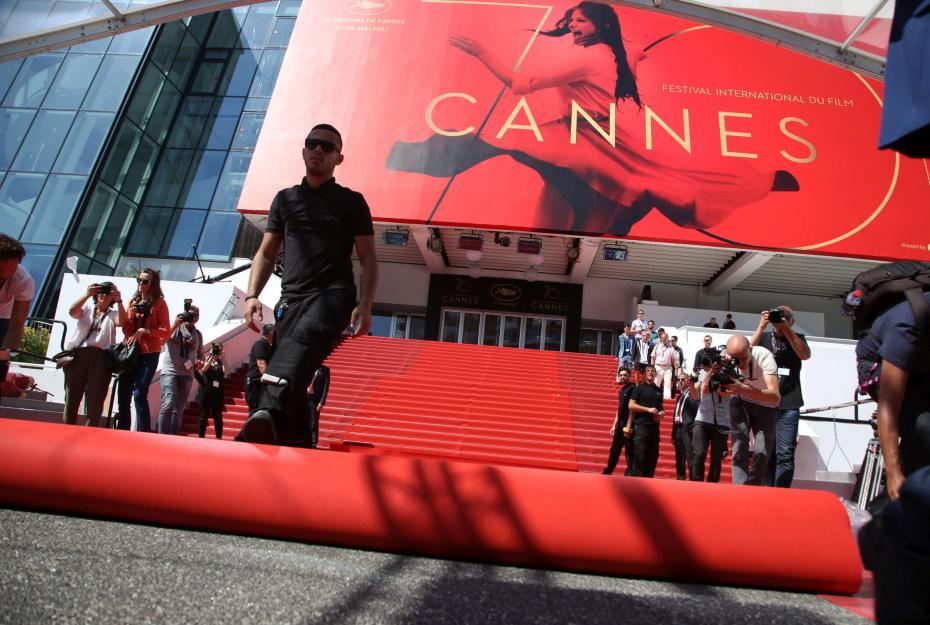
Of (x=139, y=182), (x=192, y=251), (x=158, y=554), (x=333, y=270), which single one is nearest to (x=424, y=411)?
(x=333, y=270)

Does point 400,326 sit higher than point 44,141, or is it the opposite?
point 44,141

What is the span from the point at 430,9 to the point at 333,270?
1724 centimetres

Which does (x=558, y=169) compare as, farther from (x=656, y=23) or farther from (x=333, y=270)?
(x=333, y=270)

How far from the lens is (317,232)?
9.70 ft

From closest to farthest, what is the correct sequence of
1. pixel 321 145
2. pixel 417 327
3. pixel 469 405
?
pixel 321 145 < pixel 469 405 < pixel 417 327

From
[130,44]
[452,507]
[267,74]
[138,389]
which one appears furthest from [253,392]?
[267,74]

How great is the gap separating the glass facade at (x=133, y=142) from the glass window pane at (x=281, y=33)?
6 cm

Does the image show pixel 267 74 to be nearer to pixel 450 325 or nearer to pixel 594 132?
pixel 450 325

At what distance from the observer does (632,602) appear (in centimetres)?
187

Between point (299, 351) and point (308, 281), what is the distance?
0.37m

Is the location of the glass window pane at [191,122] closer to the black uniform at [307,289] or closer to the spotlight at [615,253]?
the spotlight at [615,253]

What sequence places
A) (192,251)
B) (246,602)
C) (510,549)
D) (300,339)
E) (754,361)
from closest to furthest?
(246,602) < (510,549) < (300,339) < (754,361) < (192,251)

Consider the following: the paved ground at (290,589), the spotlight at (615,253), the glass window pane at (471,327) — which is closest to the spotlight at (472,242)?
the glass window pane at (471,327)

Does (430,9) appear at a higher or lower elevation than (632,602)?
higher
